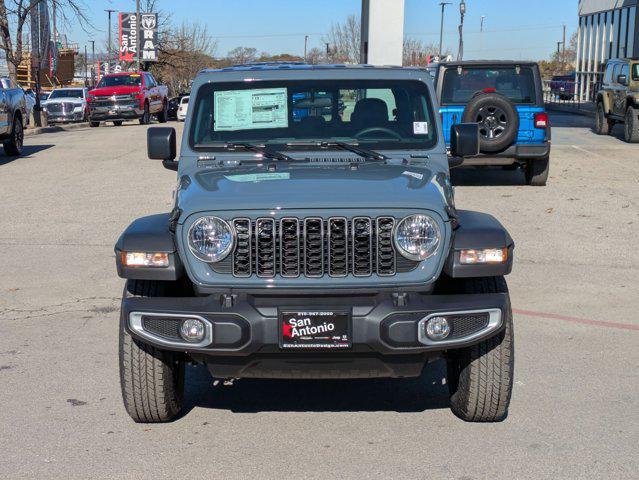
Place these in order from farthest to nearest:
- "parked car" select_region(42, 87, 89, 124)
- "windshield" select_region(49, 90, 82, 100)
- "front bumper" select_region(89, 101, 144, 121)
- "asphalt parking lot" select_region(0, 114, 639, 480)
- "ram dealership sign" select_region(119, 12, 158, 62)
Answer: "ram dealership sign" select_region(119, 12, 158, 62)
"windshield" select_region(49, 90, 82, 100)
"parked car" select_region(42, 87, 89, 124)
"front bumper" select_region(89, 101, 144, 121)
"asphalt parking lot" select_region(0, 114, 639, 480)

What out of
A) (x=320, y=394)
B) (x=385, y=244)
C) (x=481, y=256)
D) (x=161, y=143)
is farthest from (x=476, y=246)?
(x=161, y=143)

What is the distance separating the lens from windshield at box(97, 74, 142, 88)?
36938 mm

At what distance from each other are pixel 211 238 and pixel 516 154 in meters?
11.2

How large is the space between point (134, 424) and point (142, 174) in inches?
530

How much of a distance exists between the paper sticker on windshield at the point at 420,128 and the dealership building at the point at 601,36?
44605 millimetres

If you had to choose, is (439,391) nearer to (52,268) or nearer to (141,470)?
(141,470)

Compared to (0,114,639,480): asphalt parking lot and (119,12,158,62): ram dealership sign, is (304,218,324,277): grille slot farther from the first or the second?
(119,12,158,62): ram dealership sign

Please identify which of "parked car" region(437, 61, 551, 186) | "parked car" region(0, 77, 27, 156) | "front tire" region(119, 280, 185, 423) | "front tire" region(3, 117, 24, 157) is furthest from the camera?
"front tire" region(3, 117, 24, 157)

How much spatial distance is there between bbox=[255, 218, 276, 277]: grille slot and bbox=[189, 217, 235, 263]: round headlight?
0.40 ft

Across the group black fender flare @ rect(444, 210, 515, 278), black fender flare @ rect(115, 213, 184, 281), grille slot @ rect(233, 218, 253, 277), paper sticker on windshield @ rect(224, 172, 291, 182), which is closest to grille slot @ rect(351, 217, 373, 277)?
black fender flare @ rect(444, 210, 515, 278)

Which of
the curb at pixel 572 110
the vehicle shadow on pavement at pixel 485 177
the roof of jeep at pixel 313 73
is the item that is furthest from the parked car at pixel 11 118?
the curb at pixel 572 110

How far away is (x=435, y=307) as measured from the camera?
4555mm

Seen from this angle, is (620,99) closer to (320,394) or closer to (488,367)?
(320,394)

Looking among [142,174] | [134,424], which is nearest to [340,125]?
[134,424]
